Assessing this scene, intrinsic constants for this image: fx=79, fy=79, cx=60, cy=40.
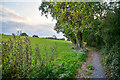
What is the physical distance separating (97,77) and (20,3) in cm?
357

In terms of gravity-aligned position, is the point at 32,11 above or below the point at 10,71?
above

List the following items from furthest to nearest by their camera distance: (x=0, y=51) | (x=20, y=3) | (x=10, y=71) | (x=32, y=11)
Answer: (x=32, y=11) < (x=20, y=3) < (x=10, y=71) < (x=0, y=51)

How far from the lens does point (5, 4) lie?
1.78m

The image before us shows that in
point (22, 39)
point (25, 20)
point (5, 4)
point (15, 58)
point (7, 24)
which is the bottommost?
point (15, 58)

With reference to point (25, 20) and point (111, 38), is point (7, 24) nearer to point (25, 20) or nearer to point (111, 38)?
point (25, 20)

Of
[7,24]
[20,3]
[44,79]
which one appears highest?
[20,3]

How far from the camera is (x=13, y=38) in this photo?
2.04m

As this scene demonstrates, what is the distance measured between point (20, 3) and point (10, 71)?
1.78m

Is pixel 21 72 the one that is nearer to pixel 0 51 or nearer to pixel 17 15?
pixel 0 51

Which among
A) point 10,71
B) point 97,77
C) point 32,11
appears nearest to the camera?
point 10,71

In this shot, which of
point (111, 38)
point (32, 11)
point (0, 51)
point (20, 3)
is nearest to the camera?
point (0, 51)

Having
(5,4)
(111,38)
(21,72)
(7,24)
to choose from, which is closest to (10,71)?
(21,72)

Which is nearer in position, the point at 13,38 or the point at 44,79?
the point at 13,38

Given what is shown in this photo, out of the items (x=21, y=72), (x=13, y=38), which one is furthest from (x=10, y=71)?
(x=13, y=38)
